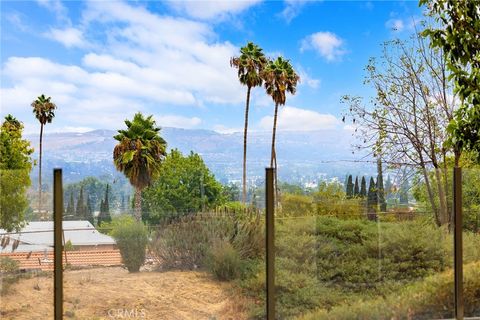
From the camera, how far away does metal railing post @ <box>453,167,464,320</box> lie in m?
4.80

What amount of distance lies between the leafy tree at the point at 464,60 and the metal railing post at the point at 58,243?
125 inches

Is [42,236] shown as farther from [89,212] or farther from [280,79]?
[280,79]

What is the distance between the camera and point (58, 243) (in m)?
4.07

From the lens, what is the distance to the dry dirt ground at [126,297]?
4.06 meters

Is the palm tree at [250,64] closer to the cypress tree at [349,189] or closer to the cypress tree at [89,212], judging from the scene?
the cypress tree at [349,189]

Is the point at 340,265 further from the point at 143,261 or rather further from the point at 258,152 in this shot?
the point at 258,152

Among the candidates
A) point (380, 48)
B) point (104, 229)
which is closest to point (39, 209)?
point (104, 229)

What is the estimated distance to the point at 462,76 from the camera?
4.79 metres

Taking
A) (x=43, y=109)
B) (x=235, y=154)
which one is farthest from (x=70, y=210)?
A: (x=43, y=109)

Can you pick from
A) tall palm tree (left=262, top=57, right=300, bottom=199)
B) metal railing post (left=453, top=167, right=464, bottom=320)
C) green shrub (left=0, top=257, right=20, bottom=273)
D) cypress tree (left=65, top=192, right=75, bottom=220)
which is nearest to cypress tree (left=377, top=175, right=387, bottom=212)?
metal railing post (left=453, top=167, right=464, bottom=320)

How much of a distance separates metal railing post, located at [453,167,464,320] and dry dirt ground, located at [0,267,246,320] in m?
1.86

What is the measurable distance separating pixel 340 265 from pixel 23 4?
84.0m

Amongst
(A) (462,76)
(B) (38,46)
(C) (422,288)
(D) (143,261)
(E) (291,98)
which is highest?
(B) (38,46)

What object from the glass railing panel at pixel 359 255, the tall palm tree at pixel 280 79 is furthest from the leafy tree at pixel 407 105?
the tall palm tree at pixel 280 79
